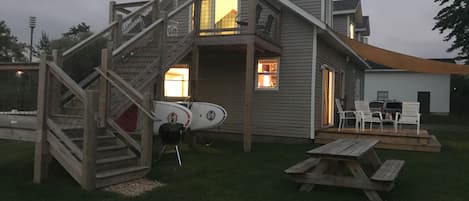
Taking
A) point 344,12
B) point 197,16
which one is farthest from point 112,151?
point 344,12

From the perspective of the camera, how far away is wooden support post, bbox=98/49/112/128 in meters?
6.43

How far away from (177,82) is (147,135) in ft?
21.4

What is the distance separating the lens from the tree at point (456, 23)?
73.1 ft

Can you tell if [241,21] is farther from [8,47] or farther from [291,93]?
[8,47]

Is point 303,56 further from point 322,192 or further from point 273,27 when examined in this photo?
point 322,192

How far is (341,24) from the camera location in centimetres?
1585

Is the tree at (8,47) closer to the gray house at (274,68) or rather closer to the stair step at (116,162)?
the gray house at (274,68)

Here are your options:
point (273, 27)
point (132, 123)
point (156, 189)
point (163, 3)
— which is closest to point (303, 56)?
point (273, 27)

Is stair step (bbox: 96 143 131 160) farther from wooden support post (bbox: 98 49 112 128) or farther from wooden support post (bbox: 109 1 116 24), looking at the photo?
wooden support post (bbox: 109 1 116 24)

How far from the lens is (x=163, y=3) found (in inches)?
408

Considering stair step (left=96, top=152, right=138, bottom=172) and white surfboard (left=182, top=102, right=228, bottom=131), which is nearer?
stair step (left=96, top=152, right=138, bottom=172)

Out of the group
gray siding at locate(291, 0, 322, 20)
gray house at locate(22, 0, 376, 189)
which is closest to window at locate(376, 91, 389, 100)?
gray house at locate(22, 0, 376, 189)

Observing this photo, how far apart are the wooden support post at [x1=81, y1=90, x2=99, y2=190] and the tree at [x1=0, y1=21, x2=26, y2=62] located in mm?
24911

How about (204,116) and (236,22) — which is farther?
(236,22)
